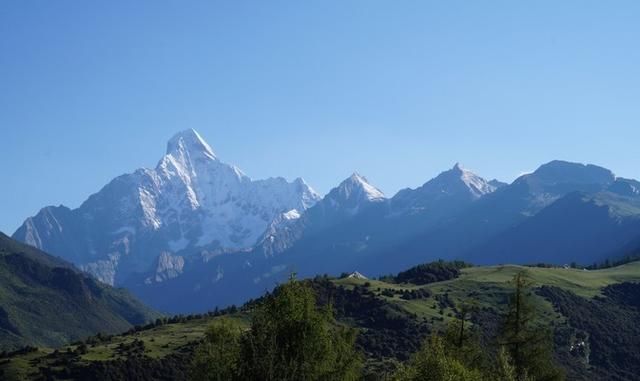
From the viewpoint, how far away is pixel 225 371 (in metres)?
58.6

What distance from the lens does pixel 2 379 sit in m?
194

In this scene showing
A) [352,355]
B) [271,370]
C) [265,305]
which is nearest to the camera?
[271,370]

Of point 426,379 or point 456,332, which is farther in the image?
point 456,332

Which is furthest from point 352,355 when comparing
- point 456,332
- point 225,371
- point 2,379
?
point 2,379

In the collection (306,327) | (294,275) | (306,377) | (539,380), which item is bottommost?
(539,380)

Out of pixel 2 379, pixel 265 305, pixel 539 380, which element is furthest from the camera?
pixel 2 379

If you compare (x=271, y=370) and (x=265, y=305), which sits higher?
(x=265, y=305)

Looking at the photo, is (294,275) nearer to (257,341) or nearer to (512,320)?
(257,341)

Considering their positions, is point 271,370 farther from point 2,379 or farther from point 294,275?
point 2,379

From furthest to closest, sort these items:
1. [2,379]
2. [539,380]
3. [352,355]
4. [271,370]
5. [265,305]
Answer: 1. [2,379]
2. [539,380]
3. [352,355]
4. [265,305]
5. [271,370]

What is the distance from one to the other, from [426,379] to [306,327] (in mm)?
10000

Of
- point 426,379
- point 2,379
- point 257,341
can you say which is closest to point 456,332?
point 426,379

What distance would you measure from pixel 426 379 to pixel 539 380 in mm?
26764

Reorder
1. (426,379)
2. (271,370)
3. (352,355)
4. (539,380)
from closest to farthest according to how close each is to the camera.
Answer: (271,370), (426,379), (352,355), (539,380)
